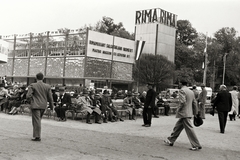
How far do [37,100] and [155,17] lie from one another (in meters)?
51.0

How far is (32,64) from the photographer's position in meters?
53.4

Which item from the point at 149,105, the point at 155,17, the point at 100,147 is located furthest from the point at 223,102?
the point at 155,17

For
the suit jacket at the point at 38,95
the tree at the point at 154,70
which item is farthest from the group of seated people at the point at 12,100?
the tree at the point at 154,70

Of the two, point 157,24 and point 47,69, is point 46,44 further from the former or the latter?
point 157,24

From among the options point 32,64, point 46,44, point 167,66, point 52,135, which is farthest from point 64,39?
point 52,135

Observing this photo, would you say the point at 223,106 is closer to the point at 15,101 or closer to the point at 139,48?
the point at 15,101

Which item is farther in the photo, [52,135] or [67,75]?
[67,75]

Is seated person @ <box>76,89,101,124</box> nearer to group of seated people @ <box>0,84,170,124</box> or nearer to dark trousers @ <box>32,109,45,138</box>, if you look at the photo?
group of seated people @ <box>0,84,170,124</box>

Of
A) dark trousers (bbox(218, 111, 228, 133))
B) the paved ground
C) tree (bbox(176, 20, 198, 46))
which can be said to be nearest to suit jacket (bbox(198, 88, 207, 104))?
dark trousers (bbox(218, 111, 228, 133))

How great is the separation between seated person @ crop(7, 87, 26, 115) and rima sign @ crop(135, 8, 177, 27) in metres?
43.1

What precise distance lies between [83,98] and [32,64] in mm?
40152

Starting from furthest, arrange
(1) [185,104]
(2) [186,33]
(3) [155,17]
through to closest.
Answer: (2) [186,33]
(3) [155,17]
(1) [185,104]

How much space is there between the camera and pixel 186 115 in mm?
8773

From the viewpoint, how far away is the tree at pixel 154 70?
165 ft
